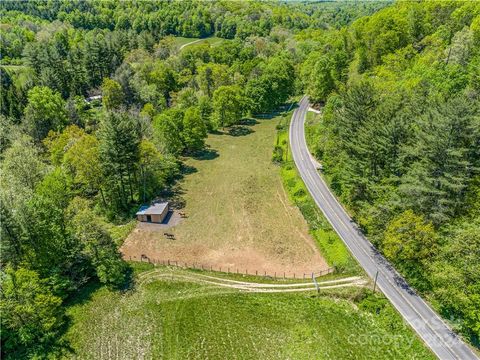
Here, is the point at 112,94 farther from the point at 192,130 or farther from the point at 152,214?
the point at 152,214

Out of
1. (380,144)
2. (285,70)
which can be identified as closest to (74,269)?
(380,144)

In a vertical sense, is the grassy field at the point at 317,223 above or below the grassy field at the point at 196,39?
below

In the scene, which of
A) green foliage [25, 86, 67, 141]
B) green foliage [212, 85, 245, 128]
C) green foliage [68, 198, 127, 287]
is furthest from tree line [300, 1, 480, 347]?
green foliage [25, 86, 67, 141]

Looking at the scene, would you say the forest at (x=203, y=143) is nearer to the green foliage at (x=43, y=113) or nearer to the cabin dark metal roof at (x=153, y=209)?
the green foliage at (x=43, y=113)

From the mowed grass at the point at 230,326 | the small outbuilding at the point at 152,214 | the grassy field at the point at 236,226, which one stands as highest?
the small outbuilding at the point at 152,214

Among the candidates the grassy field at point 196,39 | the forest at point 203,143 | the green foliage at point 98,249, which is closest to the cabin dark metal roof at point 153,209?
the forest at point 203,143
